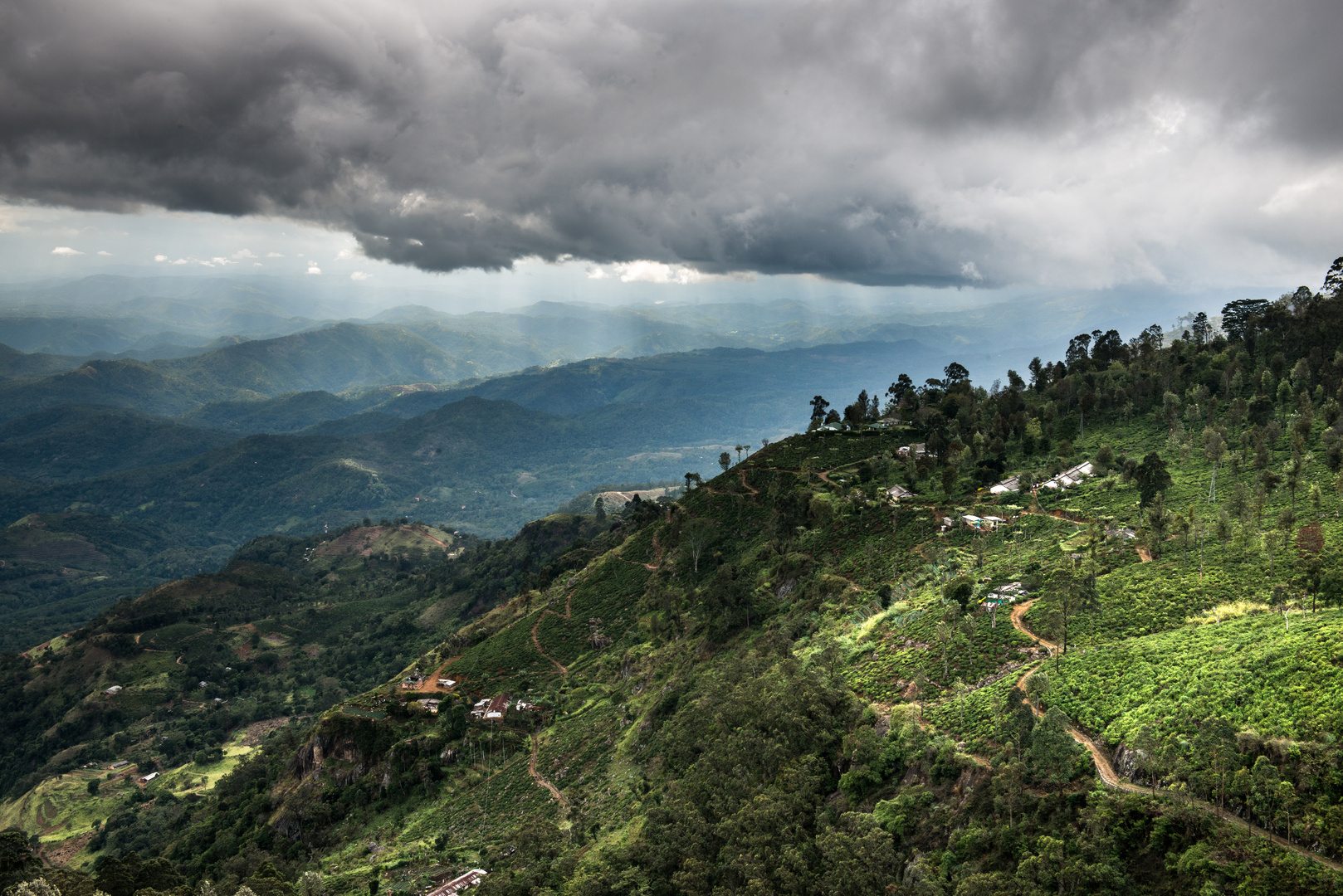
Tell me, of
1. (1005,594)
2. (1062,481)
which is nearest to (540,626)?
(1005,594)

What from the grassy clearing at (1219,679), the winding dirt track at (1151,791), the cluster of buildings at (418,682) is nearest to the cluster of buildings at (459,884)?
the cluster of buildings at (418,682)

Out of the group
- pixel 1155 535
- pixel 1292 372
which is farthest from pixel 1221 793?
pixel 1292 372

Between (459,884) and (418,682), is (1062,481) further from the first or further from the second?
(418,682)

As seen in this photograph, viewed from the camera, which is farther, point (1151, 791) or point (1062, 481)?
point (1062, 481)

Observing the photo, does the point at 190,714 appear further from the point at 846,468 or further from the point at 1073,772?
the point at 1073,772

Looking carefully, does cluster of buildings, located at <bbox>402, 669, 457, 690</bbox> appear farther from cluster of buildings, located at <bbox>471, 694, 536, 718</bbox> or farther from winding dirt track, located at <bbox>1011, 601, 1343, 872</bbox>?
winding dirt track, located at <bbox>1011, 601, 1343, 872</bbox>

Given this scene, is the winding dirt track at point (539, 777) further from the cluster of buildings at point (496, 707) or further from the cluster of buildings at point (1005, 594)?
the cluster of buildings at point (1005, 594)
